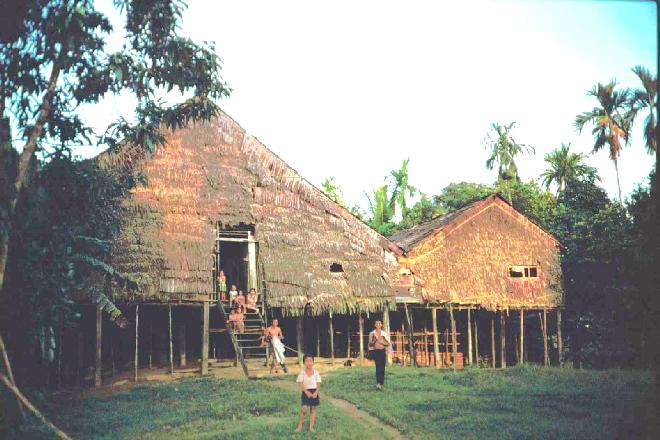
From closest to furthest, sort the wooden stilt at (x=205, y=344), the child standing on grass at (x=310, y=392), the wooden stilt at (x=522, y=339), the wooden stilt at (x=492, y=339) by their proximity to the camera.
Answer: the child standing on grass at (x=310, y=392), the wooden stilt at (x=205, y=344), the wooden stilt at (x=522, y=339), the wooden stilt at (x=492, y=339)

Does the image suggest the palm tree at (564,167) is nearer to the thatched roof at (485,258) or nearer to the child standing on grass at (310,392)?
the thatched roof at (485,258)

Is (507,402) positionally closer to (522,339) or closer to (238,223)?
(238,223)

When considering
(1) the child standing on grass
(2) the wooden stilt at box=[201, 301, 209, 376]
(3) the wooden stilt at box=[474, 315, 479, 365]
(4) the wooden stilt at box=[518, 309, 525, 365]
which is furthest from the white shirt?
(3) the wooden stilt at box=[474, 315, 479, 365]

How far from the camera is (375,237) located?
824 inches

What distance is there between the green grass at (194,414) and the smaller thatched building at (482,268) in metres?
9.24

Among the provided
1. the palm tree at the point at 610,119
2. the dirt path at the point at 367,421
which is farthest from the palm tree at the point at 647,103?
the dirt path at the point at 367,421

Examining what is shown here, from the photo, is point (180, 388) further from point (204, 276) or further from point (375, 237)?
point (375, 237)

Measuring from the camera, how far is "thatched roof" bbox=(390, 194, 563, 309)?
2266 centimetres

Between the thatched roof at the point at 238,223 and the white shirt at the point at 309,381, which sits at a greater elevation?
the thatched roof at the point at 238,223

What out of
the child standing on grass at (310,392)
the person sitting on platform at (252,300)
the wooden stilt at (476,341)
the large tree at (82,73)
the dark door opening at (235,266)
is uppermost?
the large tree at (82,73)

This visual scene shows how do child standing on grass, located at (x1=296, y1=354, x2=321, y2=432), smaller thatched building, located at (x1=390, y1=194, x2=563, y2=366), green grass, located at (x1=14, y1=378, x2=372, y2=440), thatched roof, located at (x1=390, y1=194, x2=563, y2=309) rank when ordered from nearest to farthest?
1. child standing on grass, located at (x1=296, y1=354, x2=321, y2=432)
2. green grass, located at (x1=14, y1=378, x2=372, y2=440)
3. smaller thatched building, located at (x1=390, y1=194, x2=563, y2=366)
4. thatched roof, located at (x1=390, y1=194, x2=563, y2=309)

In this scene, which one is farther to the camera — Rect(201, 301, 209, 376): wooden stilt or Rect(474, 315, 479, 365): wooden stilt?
Rect(474, 315, 479, 365): wooden stilt

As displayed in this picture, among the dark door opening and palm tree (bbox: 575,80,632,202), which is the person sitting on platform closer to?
the dark door opening

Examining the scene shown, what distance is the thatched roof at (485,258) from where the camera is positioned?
22.7 metres
